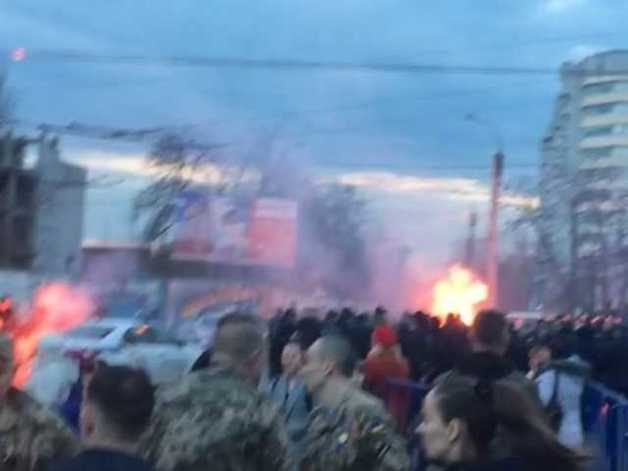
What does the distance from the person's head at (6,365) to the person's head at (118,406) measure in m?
1.18

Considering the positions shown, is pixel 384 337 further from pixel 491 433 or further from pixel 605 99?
pixel 605 99

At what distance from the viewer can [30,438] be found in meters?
5.93

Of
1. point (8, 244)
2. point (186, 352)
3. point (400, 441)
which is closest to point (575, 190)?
point (8, 244)

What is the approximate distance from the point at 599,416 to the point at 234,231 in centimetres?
4045

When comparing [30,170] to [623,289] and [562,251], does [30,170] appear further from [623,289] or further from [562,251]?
[562,251]

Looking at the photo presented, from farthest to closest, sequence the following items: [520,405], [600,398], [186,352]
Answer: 1. [186,352]
2. [600,398]
3. [520,405]

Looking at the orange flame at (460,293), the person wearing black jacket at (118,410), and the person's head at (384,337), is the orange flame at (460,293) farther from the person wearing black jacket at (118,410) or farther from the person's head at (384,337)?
the person wearing black jacket at (118,410)

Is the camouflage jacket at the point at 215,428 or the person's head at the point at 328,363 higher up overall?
the person's head at the point at 328,363

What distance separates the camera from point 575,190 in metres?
85.4

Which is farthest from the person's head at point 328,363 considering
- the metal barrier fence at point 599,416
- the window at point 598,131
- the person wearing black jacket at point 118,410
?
the window at point 598,131

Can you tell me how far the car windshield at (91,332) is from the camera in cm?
2785

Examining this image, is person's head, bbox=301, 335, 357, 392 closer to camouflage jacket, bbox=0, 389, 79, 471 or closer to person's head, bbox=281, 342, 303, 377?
camouflage jacket, bbox=0, 389, 79, 471

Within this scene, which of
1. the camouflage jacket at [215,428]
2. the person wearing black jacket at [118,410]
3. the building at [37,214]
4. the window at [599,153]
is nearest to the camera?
the person wearing black jacket at [118,410]

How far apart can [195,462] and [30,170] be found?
1960 inches
